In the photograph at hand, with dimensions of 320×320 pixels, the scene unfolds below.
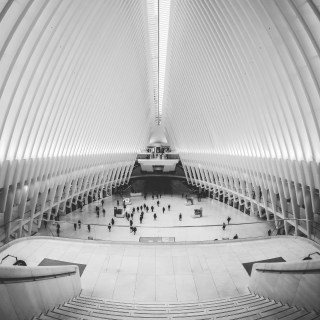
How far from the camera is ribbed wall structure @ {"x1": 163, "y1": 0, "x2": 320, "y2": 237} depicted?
8.96 meters

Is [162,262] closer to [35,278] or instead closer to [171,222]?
[35,278]

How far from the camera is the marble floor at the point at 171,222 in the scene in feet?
29.0

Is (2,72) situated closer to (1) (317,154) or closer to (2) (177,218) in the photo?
(1) (317,154)

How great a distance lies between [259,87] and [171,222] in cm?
1294

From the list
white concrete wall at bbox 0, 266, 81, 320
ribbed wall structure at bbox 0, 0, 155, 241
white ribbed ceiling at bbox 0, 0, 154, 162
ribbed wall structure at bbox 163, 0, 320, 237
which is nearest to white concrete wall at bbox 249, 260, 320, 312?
white concrete wall at bbox 0, 266, 81, 320

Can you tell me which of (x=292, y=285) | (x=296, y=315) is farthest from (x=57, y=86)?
(x=296, y=315)

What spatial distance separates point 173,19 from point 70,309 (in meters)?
22.8

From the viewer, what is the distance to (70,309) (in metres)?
4.19

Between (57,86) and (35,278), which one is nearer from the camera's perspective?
(35,278)

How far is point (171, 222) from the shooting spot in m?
19.8

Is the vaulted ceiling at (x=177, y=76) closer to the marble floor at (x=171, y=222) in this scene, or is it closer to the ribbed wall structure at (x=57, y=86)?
the ribbed wall structure at (x=57, y=86)

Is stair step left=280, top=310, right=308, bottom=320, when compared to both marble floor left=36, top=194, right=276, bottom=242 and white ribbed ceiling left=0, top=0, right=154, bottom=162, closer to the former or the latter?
marble floor left=36, top=194, right=276, bottom=242

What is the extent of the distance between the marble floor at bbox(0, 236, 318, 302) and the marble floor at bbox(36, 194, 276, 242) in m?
1.02

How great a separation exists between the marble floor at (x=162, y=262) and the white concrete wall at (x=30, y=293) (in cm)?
130
